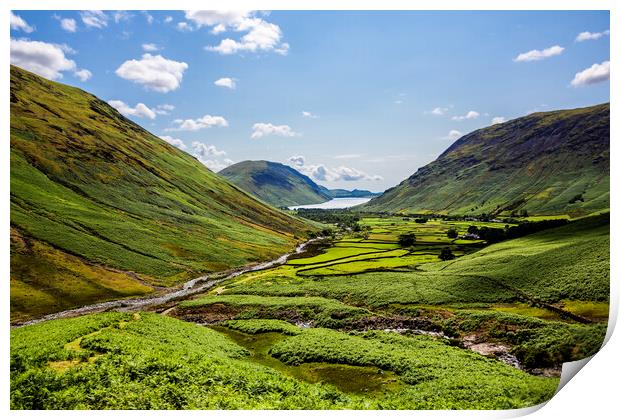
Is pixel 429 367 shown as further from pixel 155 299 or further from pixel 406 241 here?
pixel 406 241

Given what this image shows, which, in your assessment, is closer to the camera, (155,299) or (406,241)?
(155,299)

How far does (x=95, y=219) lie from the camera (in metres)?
105

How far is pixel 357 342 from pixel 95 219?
3718 inches

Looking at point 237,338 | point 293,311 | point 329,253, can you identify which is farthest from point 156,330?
point 329,253

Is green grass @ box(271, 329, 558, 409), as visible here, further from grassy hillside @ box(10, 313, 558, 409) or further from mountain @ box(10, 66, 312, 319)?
mountain @ box(10, 66, 312, 319)

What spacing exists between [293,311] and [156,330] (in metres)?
23.3

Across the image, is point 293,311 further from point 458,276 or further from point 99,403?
point 99,403

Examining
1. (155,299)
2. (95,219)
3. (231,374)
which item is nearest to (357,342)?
(231,374)

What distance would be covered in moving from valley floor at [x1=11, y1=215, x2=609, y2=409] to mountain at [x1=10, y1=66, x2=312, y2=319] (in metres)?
25.1

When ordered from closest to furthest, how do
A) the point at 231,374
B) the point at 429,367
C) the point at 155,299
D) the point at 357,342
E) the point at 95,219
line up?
the point at 231,374 < the point at 429,367 < the point at 357,342 < the point at 155,299 < the point at 95,219

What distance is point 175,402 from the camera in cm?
2341

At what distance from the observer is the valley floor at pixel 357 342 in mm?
24875

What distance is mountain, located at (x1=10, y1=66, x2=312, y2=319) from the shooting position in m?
73.6

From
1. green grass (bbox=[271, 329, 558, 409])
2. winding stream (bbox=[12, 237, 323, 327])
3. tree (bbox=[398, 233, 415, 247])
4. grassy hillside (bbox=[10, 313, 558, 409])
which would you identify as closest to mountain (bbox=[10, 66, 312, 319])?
winding stream (bbox=[12, 237, 323, 327])
